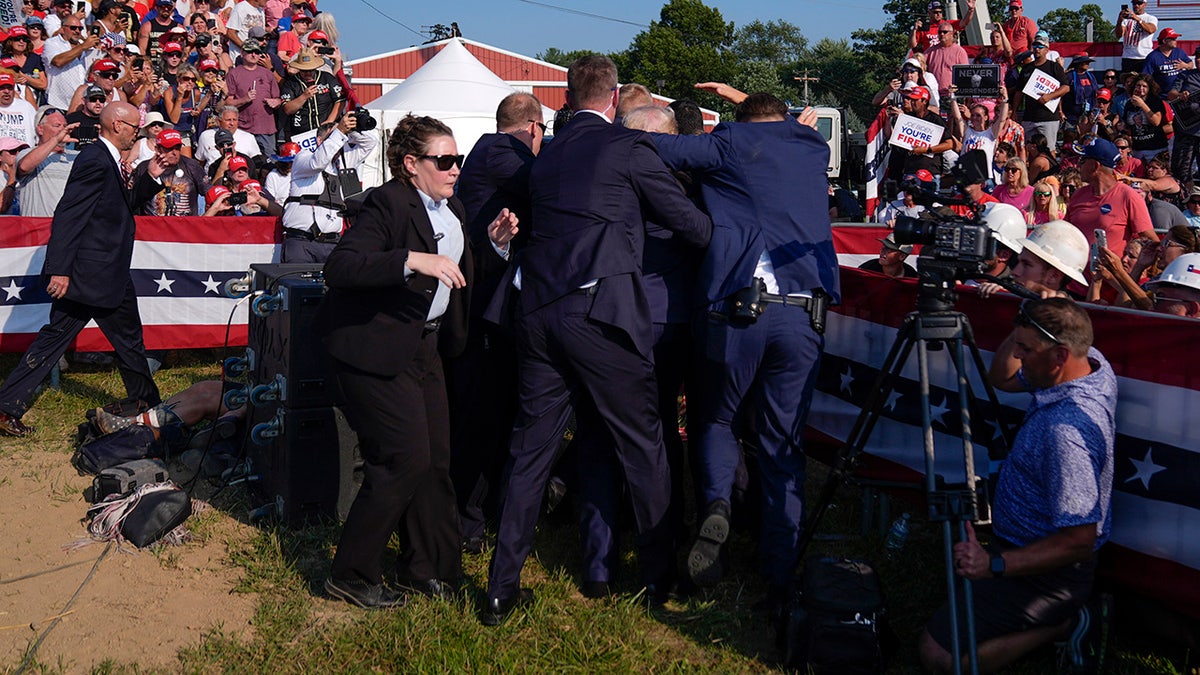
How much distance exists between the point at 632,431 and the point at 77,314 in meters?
4.45

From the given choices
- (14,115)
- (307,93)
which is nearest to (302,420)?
(307,93)

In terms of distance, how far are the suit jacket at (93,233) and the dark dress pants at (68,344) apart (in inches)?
5.6

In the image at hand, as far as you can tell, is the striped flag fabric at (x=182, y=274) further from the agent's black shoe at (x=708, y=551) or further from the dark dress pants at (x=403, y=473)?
the agent's black shoe at (x=708, y=551)

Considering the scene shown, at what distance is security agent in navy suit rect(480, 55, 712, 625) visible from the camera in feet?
14.6

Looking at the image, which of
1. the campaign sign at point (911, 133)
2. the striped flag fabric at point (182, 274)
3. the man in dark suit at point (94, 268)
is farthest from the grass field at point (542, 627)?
the campaign sign at point (911, 133)

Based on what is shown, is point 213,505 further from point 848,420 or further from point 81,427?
point 848,420

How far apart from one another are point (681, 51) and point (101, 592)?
6589 cm

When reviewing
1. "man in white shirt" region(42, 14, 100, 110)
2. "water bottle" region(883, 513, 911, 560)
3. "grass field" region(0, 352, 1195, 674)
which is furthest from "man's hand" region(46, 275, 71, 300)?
"man in white shirt" region(42, 14, 100, 110)

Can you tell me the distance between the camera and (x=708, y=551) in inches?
171

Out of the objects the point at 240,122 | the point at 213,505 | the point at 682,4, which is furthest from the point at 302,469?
the point at 682,4

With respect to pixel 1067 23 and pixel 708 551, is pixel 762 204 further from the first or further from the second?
pixel 1067 23

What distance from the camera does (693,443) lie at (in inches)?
202

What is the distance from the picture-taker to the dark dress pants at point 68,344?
7.09m

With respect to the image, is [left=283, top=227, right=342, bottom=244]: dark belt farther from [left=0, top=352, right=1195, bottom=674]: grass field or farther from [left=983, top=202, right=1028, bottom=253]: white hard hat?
[left=983, top=202, right=1028, bottom=253]: white hard hat
